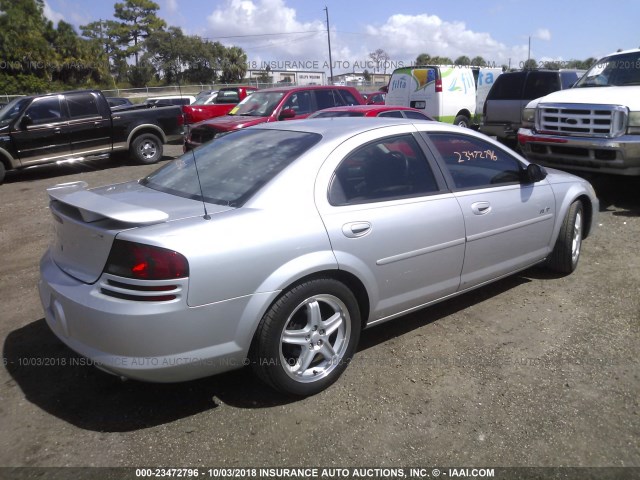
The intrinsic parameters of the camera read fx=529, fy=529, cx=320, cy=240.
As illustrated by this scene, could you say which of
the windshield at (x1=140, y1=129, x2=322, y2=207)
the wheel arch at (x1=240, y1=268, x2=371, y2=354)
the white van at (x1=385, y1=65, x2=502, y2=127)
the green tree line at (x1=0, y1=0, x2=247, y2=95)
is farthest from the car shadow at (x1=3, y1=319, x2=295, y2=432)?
the green tree line at (x1=0, y1=0, x2=247, y2=95)

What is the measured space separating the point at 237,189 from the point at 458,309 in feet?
7.00

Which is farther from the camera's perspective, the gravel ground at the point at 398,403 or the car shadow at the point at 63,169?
the car shadow at the point at 63,169

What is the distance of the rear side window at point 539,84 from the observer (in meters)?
11.3

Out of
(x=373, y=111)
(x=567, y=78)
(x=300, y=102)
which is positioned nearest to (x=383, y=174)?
(x=373, y=111)

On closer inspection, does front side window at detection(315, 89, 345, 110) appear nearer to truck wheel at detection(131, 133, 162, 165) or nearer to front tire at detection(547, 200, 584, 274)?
truck wheel at detection(131, 133, 162, 165)

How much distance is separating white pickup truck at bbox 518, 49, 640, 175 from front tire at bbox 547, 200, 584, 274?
8.32 feet

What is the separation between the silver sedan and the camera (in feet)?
8.51

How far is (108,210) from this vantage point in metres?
2.72

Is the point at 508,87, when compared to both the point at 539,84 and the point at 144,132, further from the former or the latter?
the point at 144,132

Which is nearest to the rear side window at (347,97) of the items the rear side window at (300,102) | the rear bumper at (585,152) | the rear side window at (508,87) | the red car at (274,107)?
the red car at (274,107)

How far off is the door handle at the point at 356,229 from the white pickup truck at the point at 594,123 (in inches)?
204

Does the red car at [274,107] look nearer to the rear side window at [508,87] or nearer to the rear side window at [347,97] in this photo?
the rear side window at [347,97]

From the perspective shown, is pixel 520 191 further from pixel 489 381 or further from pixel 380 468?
pixel 380 468

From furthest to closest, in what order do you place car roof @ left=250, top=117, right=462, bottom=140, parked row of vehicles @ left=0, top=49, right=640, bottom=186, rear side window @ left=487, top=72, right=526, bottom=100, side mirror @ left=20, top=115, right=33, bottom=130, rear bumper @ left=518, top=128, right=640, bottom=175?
rear side window @ left=487, top=72, right=526, bottom=100 → side mirror @ left=20, top=115, right=33, bottom=130 → parked row of vehicles @ left=0, top=49, right=640, bottom=186 → rear bumper @ left=518, top=128, right=640, bottom=175 → car roof @ left=250, top=117, right=462, bottom=140
